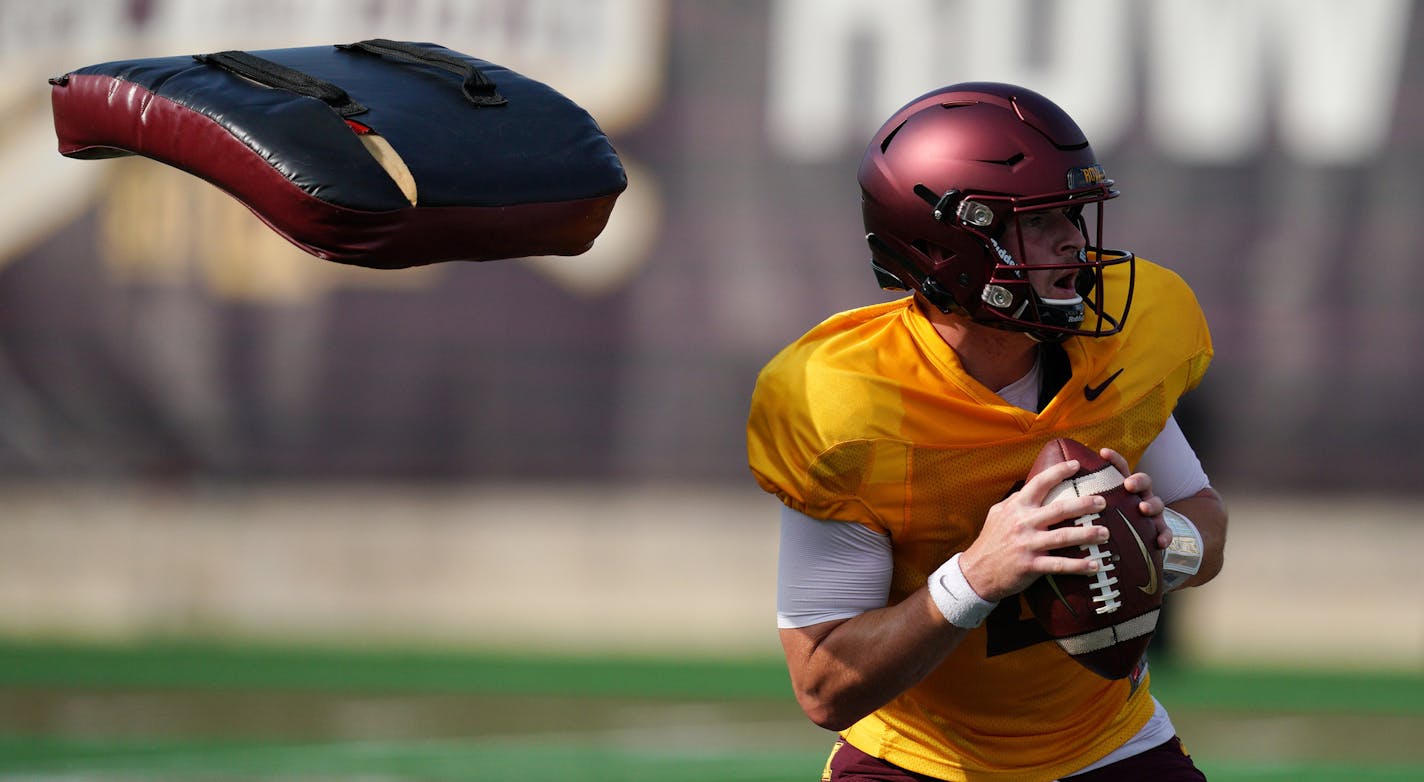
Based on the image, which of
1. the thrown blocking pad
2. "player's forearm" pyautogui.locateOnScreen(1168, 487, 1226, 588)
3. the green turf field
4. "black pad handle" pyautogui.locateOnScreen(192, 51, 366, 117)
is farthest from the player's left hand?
the green turf field

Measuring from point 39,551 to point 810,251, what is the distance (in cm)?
374

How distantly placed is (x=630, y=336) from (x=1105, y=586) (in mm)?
5577

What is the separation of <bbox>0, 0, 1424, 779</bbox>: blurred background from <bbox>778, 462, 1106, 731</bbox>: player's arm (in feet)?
16.3

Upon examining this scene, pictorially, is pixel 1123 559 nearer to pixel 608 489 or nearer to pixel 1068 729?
pixel 1068 729

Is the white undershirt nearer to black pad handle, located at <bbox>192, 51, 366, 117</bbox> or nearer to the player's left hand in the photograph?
the player's left hand

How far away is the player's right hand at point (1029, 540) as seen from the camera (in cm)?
245

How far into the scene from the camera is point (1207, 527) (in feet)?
9.36

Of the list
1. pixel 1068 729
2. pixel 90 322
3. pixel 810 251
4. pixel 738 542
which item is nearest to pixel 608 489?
pixel 738 542

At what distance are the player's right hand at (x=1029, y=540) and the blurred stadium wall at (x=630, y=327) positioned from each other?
17.3 feet

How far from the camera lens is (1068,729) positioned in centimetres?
279

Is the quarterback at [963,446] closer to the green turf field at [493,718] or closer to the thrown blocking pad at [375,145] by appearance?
the thrown blocking pad at [375,145]

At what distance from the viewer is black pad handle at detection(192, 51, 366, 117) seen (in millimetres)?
2574

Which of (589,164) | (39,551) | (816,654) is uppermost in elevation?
(589,164)

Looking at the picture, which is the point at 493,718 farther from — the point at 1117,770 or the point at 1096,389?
the point at 1096,389
